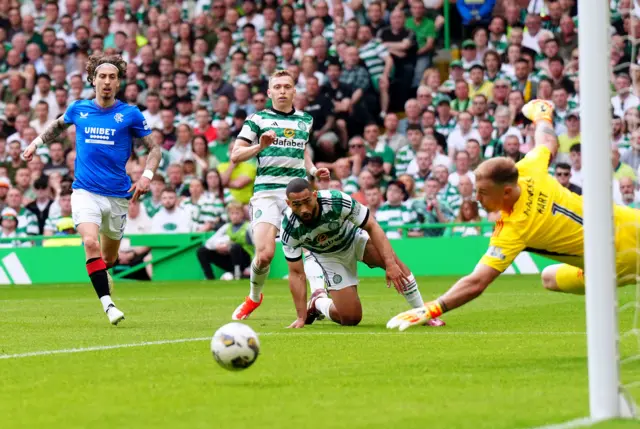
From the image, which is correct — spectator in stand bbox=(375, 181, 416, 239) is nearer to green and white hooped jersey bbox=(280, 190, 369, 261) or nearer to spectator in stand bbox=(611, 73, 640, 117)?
spectator in stand bbox=(611, 73, 640, 117)

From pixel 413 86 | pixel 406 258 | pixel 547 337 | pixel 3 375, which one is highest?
pixel 3 375

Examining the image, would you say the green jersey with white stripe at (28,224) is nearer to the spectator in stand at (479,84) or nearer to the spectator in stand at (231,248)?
the spectator in stand at (231,248)

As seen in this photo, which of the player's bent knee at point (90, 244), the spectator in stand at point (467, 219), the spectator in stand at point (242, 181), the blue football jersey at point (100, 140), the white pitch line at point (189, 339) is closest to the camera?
the white pitch line at point (189, 339)

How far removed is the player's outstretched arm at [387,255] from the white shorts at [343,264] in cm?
69

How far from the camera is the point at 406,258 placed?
65.5 feet

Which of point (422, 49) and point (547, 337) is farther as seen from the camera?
point (422, 49)

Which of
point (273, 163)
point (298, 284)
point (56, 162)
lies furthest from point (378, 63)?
point (298, 284)

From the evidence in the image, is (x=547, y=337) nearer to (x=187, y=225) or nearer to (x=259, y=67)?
(x=187, y=225)

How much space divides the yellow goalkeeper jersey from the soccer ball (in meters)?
1.67

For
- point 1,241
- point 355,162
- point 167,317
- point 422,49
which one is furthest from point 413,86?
point 167,317

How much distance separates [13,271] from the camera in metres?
21.3

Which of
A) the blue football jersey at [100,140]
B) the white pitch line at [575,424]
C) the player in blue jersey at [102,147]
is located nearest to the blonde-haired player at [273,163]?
the player in blue jersey at [102,147]

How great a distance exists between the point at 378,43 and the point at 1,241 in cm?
777

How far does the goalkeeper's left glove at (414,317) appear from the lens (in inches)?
283
